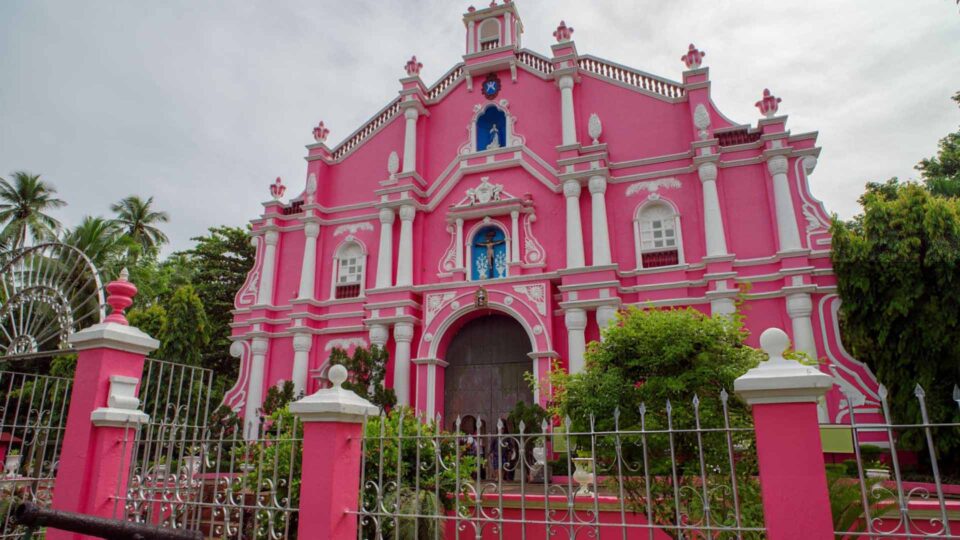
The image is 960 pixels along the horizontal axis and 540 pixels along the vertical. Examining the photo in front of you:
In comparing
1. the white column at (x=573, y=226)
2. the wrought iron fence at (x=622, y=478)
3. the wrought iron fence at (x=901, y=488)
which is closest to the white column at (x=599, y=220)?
the white column at (x=573, y=226)

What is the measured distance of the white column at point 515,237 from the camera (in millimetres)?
13625

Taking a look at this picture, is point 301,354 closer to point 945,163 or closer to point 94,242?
point 94,242

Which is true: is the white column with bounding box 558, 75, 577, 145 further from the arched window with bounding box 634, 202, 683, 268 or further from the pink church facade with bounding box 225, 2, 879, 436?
the arched window with bounding box 634, 202, 683, 268

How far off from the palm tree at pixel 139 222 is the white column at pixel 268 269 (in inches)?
533

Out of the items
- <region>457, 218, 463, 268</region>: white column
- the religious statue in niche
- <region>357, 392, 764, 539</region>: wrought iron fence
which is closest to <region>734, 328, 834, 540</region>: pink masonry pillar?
<region>357, 392, 764, 539</region>: wrought iron fence

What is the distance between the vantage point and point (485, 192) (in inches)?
570

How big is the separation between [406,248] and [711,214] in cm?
701

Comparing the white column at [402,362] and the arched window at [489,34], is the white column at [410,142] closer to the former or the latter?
the arched window at [489,34]

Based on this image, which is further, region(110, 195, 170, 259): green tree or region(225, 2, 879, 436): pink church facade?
region(110, 195, 170, 259): green tree

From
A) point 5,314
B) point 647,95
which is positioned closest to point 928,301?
point 647,95

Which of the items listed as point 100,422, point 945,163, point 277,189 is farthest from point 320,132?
point 945,163

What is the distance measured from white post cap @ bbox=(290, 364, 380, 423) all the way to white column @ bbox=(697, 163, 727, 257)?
9.86 m

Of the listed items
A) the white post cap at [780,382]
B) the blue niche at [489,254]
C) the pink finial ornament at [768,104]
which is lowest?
the white post cap at [780,382]

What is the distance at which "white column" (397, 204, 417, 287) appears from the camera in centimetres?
1416
